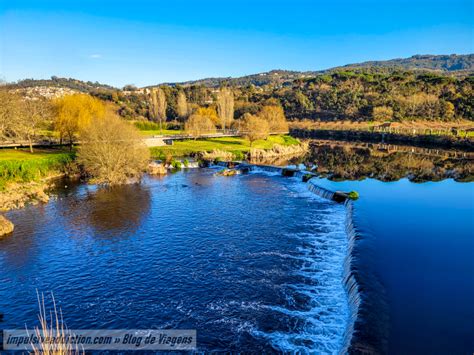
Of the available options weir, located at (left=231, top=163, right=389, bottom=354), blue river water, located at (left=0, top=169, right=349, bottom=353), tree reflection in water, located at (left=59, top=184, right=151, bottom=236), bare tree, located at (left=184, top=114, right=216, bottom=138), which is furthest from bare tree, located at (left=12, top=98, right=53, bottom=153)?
weir, located at (left=231, top=163, right=389, bottom=354)

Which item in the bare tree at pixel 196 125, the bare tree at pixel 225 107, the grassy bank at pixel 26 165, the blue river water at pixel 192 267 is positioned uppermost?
the bare tree at pixel 225 107

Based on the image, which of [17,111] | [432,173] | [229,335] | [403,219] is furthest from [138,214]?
[432,173]

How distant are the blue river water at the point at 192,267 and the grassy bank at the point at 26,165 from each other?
323 inches

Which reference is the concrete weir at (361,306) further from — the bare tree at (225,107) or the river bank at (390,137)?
the bare tree at (225,107)

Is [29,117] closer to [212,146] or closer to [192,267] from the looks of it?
[212,146]

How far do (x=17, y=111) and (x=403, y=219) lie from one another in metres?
56.2

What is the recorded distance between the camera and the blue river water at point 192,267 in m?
15.6

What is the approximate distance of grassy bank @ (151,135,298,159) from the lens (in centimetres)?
6456

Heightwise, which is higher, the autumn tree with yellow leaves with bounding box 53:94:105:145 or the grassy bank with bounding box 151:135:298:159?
the autumn tree with yellow leaves with bounding box 53:94:105:145

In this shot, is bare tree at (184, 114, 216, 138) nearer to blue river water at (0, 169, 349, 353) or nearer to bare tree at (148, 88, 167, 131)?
bare tree at (148, 88, 167, 131)

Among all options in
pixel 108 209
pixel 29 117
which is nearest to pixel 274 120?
pixel 29 117

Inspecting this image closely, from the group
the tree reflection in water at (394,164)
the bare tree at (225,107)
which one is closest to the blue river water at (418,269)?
the tree reflection in water at (394,164)

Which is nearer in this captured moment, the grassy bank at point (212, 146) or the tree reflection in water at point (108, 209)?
the tree reflection in water at point (108, 209)

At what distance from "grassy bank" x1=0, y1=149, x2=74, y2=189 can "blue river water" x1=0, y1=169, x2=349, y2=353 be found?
820 cm
